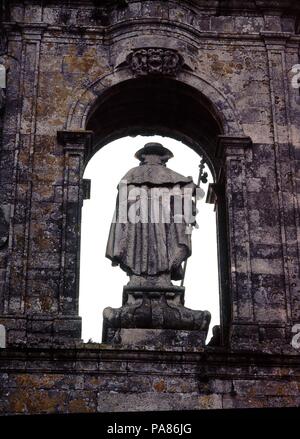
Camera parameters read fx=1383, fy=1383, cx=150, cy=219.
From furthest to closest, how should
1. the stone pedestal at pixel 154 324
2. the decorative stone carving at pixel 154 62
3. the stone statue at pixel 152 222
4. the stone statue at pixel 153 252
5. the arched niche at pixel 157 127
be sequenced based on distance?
the decorative stone carving at pixel 154 62
the arched niche at pixel 157 127
the stone statue at pixel 152 222
the stone statue at pixel 153 252
the stone pedestal at pixel 154 324

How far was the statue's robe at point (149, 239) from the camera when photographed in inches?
602

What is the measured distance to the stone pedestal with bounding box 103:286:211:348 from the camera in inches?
571

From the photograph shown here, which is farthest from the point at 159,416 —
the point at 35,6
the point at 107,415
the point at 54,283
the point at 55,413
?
the point at 35,6

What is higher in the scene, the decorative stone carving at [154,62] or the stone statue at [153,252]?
the decorative stone carving at [154,62]

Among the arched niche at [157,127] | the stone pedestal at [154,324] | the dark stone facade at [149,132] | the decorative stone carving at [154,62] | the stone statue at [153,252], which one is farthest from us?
the decorative stone carving at [154,62]

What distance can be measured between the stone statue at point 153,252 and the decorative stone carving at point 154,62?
0.90 meters

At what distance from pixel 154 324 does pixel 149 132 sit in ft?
12.4

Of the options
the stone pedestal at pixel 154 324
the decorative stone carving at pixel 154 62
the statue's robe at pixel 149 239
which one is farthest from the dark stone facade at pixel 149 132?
the statue's robe at pixel 149 239

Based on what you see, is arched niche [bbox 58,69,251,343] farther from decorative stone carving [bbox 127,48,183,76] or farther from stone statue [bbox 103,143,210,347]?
stone statue [bbox 103,143,210,347]

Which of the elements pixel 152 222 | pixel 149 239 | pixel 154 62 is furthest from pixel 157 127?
pixel 149 239

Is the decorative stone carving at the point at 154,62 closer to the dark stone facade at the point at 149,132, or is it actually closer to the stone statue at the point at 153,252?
the dark stone facade at the point at 149,132

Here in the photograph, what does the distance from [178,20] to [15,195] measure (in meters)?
3.18

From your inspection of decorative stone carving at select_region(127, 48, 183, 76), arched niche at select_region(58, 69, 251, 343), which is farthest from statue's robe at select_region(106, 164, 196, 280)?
decorative stone carving at select_region(127, 48, 183, 76)

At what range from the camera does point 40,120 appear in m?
16.1
